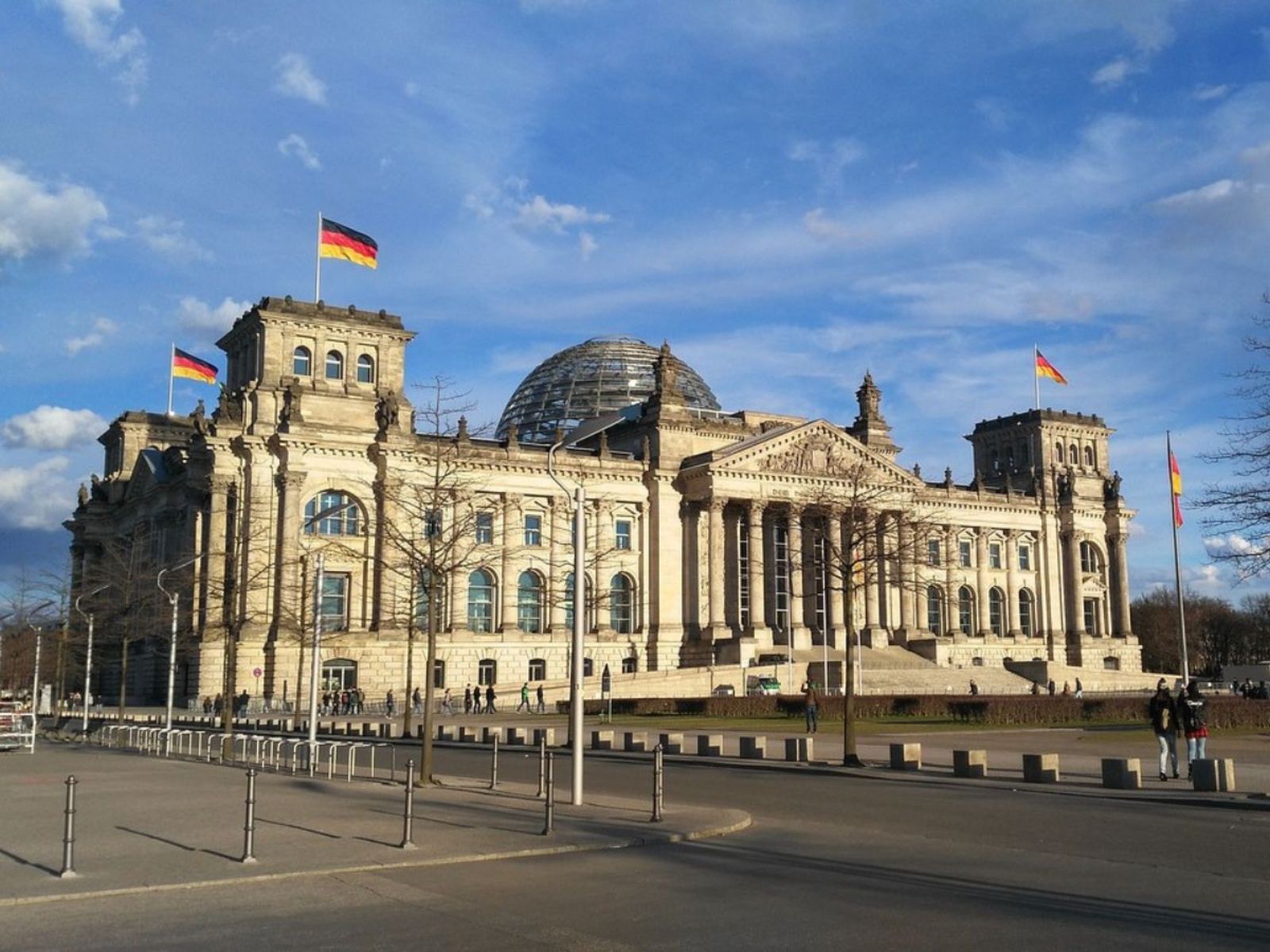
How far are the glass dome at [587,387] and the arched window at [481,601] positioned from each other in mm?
20726

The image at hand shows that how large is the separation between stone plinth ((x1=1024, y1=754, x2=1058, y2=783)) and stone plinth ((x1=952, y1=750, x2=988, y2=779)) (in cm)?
148

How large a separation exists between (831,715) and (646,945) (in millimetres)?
49293

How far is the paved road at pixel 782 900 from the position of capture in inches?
472

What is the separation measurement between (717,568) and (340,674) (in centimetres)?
3026

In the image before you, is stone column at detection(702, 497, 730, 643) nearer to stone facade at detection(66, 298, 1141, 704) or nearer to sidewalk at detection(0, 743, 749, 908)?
stone facade at detection(66, 298, 1141, 704)

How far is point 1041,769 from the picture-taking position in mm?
28266

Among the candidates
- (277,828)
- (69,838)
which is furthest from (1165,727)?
(69,838)

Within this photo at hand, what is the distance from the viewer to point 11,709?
49.8 meters

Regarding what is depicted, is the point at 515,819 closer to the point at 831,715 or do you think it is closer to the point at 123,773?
the point at 123,773

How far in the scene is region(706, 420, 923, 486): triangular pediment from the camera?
9444 cm

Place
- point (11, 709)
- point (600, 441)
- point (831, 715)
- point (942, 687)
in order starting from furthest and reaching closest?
point (600, 441), point (942, 687), point (831, 715), point (11, 709)

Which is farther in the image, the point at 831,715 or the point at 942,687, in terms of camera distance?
the point at 942,687

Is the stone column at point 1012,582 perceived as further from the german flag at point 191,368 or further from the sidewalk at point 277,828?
the sidewalk at point 277,828

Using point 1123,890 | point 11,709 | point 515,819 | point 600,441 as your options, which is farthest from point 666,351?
point 1123,890
